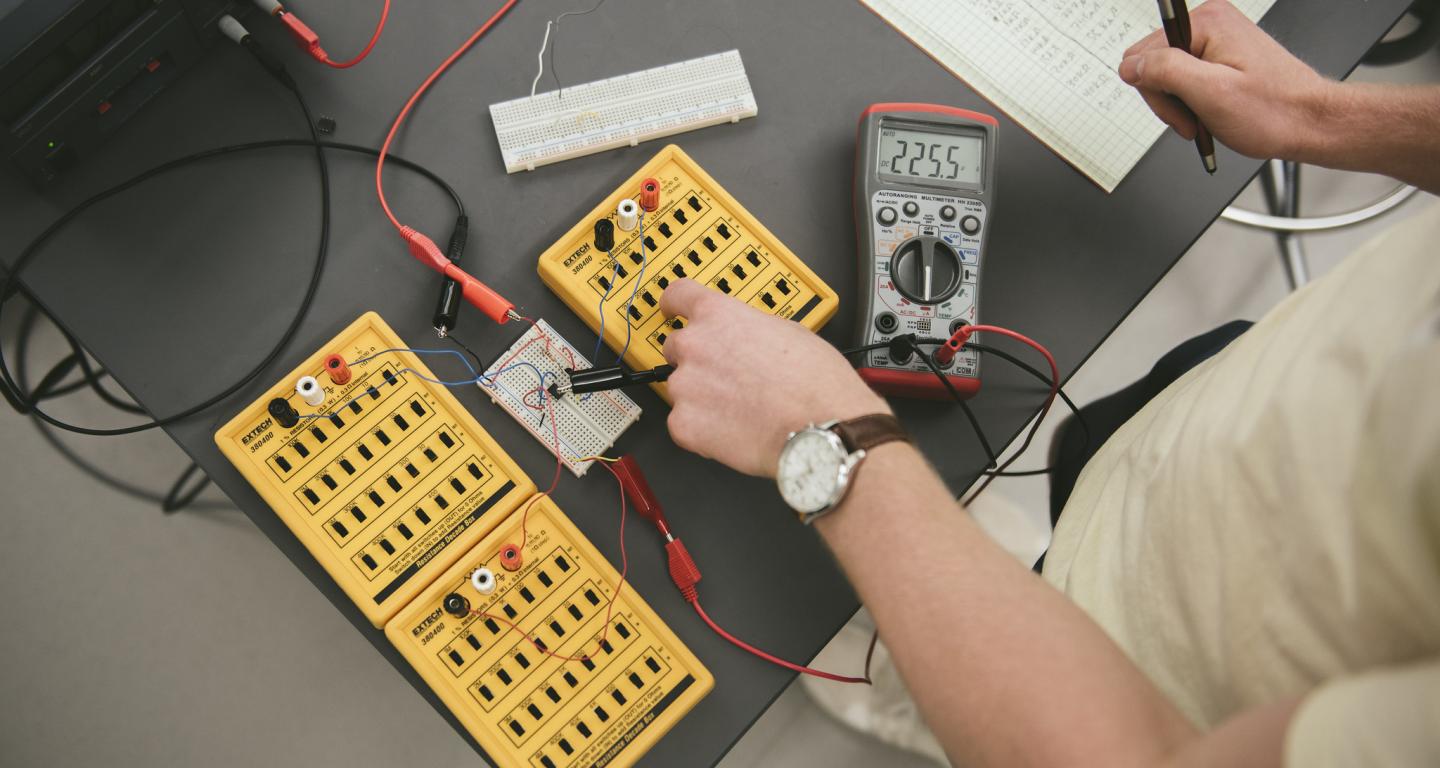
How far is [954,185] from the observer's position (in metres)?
1.21

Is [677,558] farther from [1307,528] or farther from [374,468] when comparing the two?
[1307,528]

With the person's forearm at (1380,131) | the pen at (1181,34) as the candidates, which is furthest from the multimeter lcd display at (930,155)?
the person's forearm at (1380,131)

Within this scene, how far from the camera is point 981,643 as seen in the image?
0.78m

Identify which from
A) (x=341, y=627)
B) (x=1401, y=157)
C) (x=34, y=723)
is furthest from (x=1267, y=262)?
(x=34, y=723)

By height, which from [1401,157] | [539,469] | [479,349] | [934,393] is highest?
[479,349]

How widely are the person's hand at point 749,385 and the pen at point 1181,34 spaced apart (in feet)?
1.96

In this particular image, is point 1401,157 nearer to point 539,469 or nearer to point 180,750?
point 539,469

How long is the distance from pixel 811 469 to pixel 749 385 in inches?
4.8

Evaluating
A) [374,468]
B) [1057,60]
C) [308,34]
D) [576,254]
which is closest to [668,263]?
[576,254]

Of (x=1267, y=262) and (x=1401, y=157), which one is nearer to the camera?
(x=1401, y=157)

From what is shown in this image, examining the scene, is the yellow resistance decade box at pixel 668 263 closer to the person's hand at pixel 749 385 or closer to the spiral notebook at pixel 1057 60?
the person's hand at pixel 749 385

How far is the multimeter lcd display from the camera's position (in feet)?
4.00

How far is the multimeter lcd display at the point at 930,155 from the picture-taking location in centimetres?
122

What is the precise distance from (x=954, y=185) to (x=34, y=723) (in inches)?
79.1
